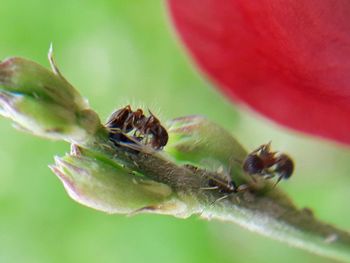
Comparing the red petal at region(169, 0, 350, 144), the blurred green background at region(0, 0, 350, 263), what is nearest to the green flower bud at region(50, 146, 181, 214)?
the red petal at region(169, 0, 350, 144)

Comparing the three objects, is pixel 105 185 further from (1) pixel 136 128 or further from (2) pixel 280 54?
(2) pixel 280 54

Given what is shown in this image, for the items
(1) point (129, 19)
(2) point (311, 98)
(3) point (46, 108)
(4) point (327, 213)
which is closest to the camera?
(3) point (46, 108)

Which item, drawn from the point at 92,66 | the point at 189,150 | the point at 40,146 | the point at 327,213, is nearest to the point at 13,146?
the point at 40,146

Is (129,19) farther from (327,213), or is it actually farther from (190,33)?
(190,33)

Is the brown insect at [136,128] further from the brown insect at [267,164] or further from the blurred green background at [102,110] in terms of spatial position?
the blurred green background at [102,110]

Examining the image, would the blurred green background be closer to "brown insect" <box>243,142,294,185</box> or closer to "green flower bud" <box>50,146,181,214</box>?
"brown insect" <box>243,142,294,185</box>

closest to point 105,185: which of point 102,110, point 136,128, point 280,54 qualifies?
point 136,128
